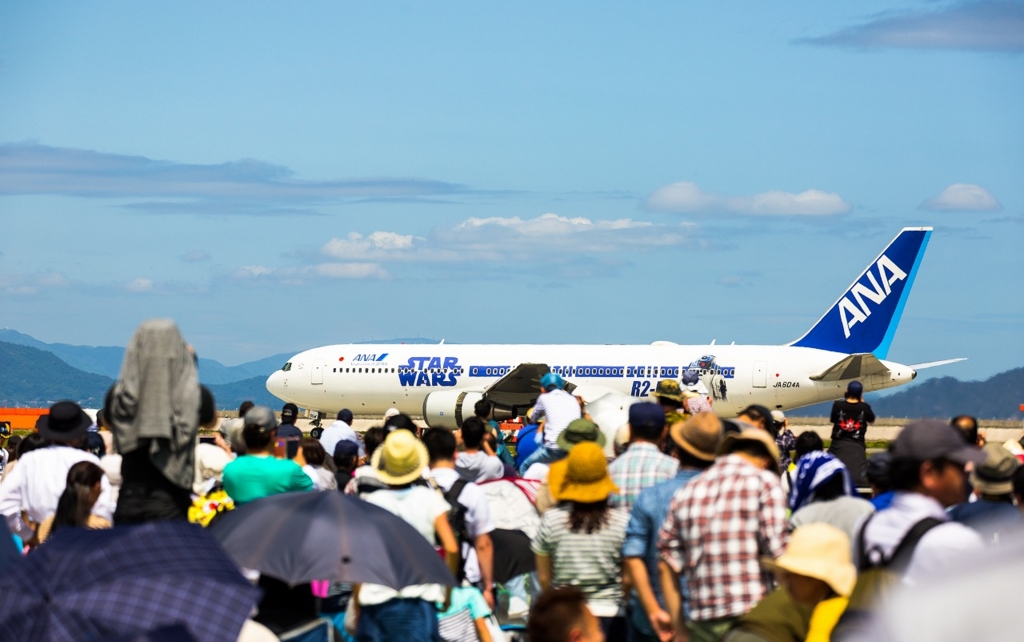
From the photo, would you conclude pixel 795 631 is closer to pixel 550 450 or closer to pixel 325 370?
pixel 550 450

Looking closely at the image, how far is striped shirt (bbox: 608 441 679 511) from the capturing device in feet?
25.4

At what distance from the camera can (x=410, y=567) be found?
6.68m

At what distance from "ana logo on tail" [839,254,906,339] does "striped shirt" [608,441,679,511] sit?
99.2ft

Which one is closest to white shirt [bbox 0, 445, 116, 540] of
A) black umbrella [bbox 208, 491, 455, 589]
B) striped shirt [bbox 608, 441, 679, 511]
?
black umbrella [bbox 208, 491, 455, 589]

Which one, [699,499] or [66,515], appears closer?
[699,499]

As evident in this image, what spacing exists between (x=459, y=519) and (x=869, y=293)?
30.8m

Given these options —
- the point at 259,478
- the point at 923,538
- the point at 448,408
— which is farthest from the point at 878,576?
the point at 448,408

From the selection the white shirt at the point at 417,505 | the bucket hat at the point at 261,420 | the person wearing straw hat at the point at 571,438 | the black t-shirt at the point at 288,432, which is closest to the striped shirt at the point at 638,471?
the person wearing straw hat at the point at 571,438

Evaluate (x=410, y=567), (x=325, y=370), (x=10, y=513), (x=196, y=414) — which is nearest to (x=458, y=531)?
(x=410, y=567)

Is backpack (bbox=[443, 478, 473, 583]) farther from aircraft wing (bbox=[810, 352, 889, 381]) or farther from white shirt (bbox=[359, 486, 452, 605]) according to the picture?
aircraft wing (bbox=[810, 352, 889, 381])

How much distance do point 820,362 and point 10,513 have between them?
29.6m

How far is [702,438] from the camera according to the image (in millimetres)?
7066

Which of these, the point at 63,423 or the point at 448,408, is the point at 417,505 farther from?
the point at 448,408

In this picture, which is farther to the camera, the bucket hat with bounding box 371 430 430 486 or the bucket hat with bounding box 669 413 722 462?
the bucket hat with bounding box 371 430 430 486
